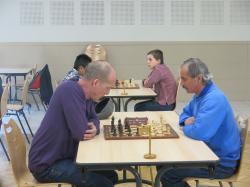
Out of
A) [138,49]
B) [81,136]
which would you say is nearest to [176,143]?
[81,136]

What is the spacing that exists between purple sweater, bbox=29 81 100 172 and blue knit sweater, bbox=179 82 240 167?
0.71 meters

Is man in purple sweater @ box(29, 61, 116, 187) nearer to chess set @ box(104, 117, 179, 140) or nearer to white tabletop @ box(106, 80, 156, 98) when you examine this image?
chess set @ box(104, 117, 179, 140)

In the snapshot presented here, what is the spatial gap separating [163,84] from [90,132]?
2953 mm

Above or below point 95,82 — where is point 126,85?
below

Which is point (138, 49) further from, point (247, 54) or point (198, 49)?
point (247, 54)

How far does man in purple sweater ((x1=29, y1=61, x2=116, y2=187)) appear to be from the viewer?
272 cm

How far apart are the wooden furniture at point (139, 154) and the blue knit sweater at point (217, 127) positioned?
0.09 meters

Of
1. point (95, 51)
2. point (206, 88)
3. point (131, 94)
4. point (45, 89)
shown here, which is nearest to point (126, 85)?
point (131, 94)

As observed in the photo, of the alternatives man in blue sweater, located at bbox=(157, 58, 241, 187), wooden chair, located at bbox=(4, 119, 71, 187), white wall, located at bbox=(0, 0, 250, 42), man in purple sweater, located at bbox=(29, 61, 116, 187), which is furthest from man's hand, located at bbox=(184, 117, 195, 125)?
white wall, located at bbox=(0, 0, 250, 42)

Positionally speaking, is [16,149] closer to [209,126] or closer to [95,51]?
[209,126]

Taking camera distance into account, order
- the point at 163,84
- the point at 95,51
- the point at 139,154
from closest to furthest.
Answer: the point at 139,154 → the point at 163,84 → the point at 95,51

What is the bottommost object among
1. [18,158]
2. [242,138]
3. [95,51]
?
[18,158]

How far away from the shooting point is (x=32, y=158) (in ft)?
9.17

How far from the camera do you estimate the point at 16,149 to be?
9.57ft
